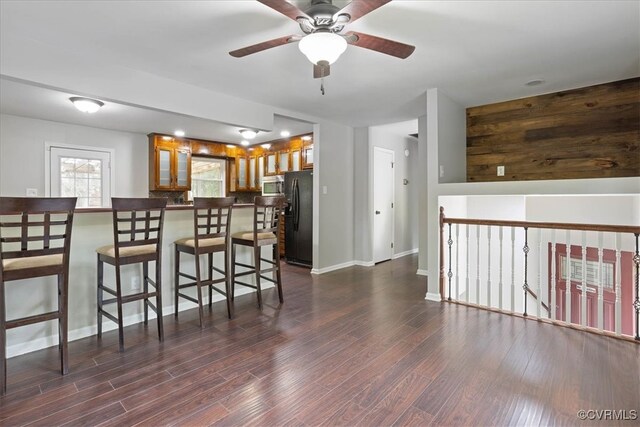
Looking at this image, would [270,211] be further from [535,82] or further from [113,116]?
[535,82]

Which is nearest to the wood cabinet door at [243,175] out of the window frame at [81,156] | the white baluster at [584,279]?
the window frame at [81,156]

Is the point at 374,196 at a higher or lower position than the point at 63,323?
higher

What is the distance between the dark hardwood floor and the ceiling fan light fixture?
1985mm

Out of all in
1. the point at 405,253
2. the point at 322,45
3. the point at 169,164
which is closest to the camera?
the point at 322,45

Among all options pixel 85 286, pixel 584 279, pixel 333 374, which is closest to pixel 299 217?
pixel 85 286

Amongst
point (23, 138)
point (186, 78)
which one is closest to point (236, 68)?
point (186, 78)

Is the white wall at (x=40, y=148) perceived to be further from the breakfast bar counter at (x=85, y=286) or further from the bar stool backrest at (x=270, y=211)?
the bar stool backrest at (x=270, y=211)

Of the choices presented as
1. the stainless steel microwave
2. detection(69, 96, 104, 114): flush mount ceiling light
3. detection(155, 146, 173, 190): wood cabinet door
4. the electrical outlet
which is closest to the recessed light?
the stainless steel microwave

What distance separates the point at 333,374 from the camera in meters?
2.05

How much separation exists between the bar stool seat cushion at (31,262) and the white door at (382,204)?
4355 mm

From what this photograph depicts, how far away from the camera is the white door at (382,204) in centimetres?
555

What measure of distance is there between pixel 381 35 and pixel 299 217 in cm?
338

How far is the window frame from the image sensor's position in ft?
15.9

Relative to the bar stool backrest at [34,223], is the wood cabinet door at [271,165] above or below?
above
